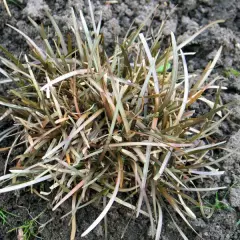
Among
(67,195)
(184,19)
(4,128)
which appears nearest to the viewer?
(67,195)

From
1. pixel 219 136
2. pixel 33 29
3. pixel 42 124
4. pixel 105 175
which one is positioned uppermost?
pixel 33 29

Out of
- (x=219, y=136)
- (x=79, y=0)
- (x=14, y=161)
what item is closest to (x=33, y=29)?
(x=79, y=0)

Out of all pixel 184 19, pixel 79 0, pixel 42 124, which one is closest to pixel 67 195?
pixel 42 124

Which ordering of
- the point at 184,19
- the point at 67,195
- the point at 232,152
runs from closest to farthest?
the point at 67,195
the point at 232,152
the point at 184,19

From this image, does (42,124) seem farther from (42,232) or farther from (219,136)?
(219,136)

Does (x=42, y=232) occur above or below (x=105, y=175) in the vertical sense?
below

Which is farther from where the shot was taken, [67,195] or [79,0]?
[79,0]

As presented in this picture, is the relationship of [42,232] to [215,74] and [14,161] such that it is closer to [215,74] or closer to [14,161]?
[14,161]
